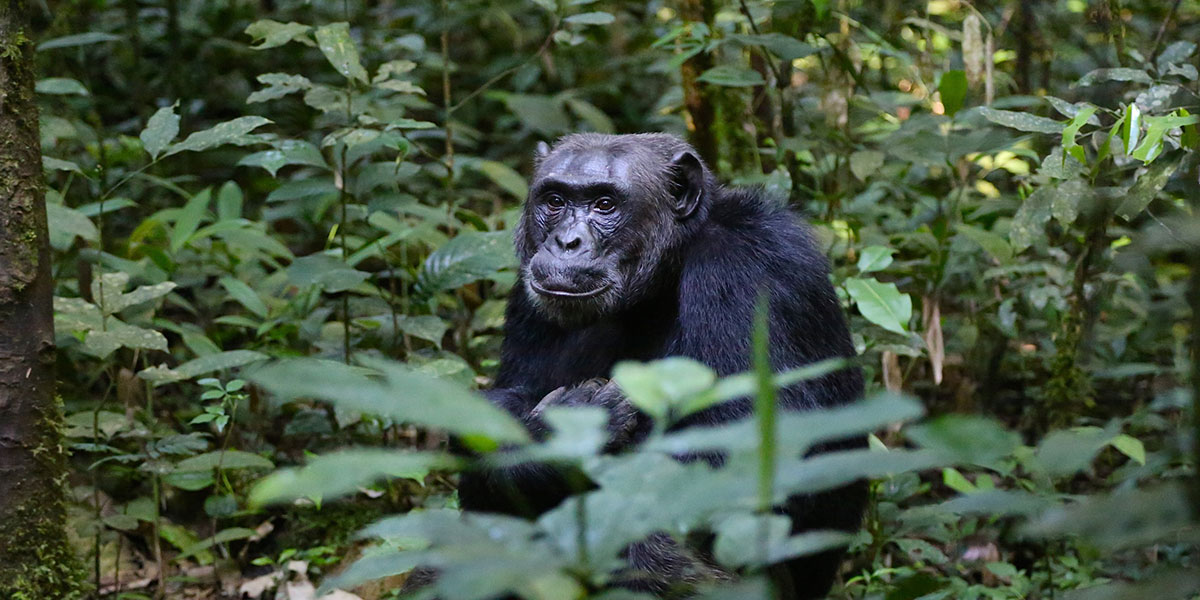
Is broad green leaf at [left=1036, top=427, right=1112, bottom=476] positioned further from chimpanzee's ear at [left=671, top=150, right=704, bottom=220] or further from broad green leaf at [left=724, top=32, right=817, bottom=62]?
broad green leaf at [left=724, top=32, right=817, bottom=62]

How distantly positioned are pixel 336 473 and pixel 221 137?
12.5 feet

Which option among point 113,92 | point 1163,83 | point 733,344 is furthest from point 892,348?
point 113,92

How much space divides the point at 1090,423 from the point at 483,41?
25.3ft

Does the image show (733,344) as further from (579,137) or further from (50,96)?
→ (50,96)

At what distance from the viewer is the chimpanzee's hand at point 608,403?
4.20m

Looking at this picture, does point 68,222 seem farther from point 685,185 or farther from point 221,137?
point 685,185

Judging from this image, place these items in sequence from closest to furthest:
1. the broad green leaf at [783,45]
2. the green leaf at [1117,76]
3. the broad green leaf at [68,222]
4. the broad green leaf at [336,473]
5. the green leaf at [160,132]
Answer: the broad green leaf at [336,473] < the green leaf at [1117,76] < the green leaf at [160,132] < the broad green leaf at [783,45] < the broad green leaf at [68,222]

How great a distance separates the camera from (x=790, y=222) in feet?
15.6

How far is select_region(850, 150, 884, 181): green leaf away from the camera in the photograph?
6.42m

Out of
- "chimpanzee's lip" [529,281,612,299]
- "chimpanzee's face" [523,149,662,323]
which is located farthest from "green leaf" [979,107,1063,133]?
"chimpanzee's lip" [529,281,612,299]

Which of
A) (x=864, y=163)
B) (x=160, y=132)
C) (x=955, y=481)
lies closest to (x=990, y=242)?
(x=864, y=163)

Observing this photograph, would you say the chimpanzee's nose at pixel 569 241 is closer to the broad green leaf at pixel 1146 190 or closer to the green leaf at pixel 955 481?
the green leaf at pixel 955 481

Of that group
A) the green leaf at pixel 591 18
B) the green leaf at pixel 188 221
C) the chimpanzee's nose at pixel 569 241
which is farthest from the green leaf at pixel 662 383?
the green leaf at pixel 188 221

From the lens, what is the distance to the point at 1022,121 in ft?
16.3
